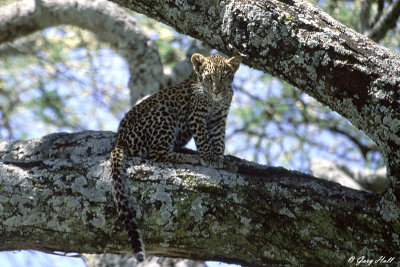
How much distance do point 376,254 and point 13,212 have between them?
3.00 metres

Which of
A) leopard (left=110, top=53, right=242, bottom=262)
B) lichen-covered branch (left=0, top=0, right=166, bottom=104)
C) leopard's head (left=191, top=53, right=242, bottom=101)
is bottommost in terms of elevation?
leopard (left=110, top=53, right=242, bottom=262)

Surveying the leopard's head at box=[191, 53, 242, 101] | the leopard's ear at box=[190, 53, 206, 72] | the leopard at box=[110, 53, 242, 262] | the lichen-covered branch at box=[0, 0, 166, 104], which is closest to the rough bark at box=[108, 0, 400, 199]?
the leopard at box=[110, 53, 242, 262]

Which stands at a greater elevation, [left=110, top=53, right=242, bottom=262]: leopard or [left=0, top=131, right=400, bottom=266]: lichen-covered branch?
[left=110, top=53, right=242, bottom=262]: leopard

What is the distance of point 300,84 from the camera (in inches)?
163

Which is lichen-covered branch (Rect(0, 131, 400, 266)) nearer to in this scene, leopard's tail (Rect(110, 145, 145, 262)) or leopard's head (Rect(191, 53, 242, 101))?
leopard's tail (Rect(110, 145, 145, 262))

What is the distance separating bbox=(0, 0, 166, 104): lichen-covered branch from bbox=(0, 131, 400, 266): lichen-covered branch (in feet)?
12.8

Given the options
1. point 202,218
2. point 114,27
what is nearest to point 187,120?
point 114,27

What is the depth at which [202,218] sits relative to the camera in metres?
4.09

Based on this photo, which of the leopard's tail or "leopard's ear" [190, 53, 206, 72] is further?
"leopard's ear" [190, 53, 206, 72]

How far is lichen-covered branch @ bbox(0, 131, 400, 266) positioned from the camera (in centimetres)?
400

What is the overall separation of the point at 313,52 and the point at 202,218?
1.66m

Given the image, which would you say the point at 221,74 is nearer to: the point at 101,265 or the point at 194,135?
the point at 194,135

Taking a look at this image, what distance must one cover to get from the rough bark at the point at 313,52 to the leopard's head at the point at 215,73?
2.04m

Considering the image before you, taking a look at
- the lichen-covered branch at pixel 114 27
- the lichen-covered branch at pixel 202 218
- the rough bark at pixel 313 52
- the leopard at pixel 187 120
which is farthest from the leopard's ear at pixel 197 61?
the lichen-covered branch at pixel 202 218
